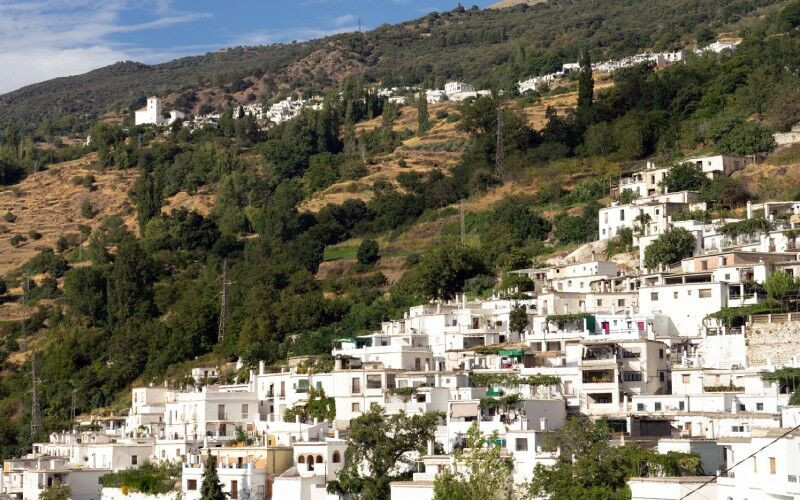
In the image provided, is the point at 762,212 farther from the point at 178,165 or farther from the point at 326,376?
the point at 178,165

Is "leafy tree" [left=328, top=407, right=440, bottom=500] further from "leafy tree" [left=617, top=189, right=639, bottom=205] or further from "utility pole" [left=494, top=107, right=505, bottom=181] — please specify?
"utility pole" [left=494, top=107, right=505, bottom=181]

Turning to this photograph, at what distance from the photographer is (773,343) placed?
47344mm

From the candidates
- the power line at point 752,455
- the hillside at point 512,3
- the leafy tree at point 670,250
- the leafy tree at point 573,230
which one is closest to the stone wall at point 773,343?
the leafy tree at point 670,250

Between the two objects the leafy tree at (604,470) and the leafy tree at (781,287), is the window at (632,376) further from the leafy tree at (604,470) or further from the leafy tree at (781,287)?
the leafy tree at (604,470)

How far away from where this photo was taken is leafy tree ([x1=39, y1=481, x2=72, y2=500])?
1879 inches

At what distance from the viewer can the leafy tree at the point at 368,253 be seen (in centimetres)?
7906

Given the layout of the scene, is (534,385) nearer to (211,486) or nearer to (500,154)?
(211,486)

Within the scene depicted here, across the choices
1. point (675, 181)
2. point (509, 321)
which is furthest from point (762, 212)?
point (509, 321)

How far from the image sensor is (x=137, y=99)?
6604 inches

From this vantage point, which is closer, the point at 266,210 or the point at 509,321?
the point at 509,321

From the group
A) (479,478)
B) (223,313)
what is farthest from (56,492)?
(223,313)

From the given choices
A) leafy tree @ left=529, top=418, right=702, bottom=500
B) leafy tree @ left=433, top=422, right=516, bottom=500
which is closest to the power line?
leafy tree @ left=529, top=418, right=702, bottom=500

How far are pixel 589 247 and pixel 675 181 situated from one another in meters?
4.96

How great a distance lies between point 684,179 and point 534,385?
23.7 metres
